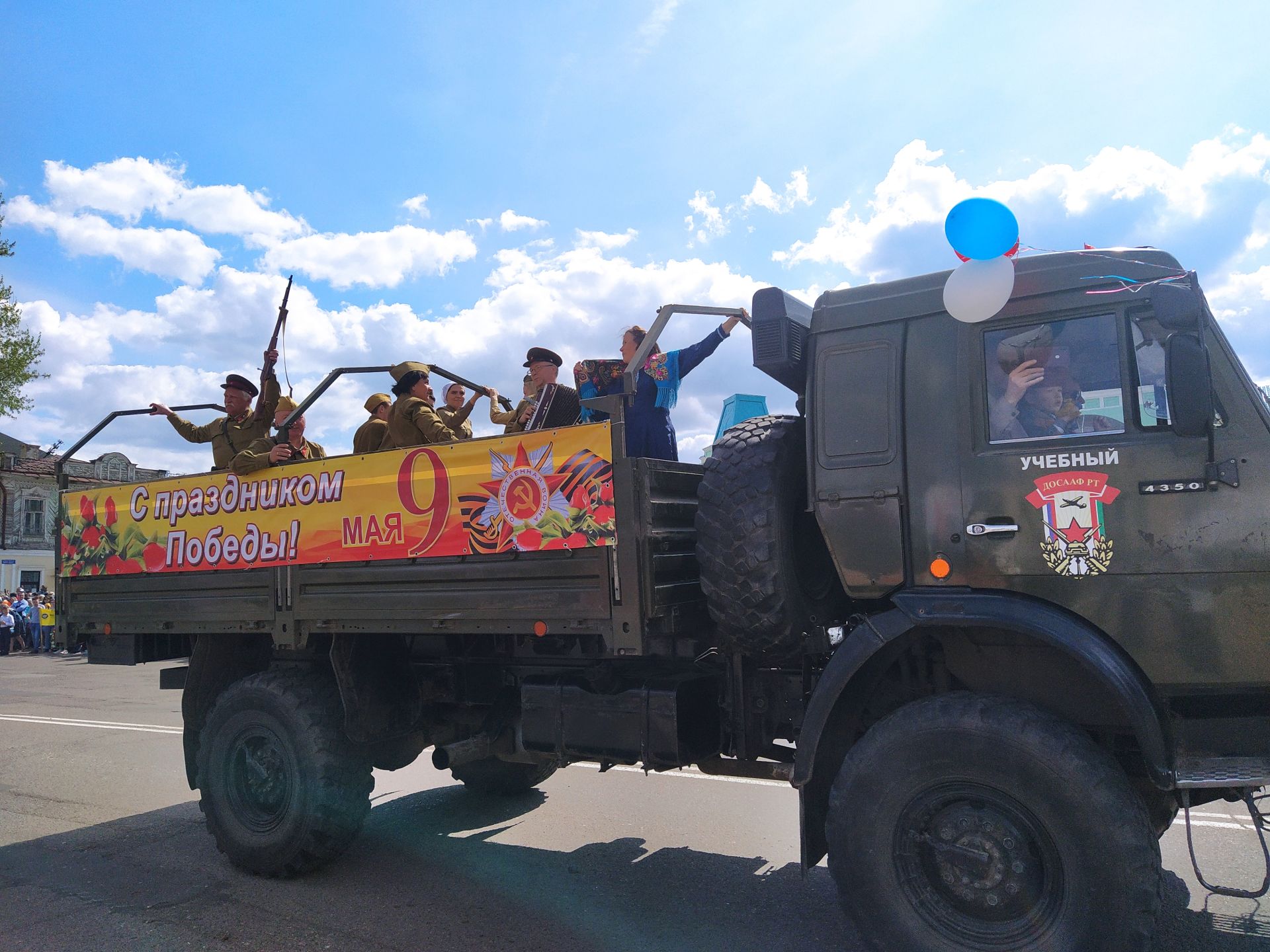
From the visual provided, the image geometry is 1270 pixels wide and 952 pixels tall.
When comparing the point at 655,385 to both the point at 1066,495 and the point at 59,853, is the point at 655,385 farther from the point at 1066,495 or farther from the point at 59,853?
the point at 59,853

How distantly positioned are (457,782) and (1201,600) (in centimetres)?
586

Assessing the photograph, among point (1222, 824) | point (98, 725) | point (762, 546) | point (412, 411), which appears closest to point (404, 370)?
point (412, 411)

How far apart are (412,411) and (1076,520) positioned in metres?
3.77

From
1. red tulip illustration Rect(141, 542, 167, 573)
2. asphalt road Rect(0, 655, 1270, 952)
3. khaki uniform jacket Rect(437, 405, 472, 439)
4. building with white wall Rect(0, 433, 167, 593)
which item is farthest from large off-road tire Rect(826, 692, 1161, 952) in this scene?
building with white wall Rect(0, 433, 167, 593)

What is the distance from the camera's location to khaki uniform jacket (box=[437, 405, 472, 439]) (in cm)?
620

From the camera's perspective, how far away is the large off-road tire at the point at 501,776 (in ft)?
21.1

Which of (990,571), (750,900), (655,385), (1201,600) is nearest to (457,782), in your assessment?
(750,900)

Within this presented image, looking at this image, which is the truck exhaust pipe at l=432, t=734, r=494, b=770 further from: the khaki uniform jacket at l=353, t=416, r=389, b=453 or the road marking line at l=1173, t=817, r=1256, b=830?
the road marking line at l=1173, t=817, r=1256, b=830

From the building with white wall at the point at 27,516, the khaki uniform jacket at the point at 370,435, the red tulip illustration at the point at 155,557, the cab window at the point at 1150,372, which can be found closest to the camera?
the cab window at the point at 1150,372

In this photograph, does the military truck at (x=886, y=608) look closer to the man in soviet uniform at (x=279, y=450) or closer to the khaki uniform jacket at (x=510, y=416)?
the man in soviet uniform at (x=279, y=450)

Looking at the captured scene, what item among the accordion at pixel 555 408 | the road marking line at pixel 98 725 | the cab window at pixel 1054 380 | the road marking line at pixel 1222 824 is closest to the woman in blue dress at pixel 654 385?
the accordion at pixel 555 408

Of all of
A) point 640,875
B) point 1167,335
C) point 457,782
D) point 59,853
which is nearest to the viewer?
point 1167,335

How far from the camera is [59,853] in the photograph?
217 inches

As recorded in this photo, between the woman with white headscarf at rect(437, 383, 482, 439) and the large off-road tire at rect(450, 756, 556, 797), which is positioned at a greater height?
the woman with white headscarf at rect(437, 383, 482, 439)
